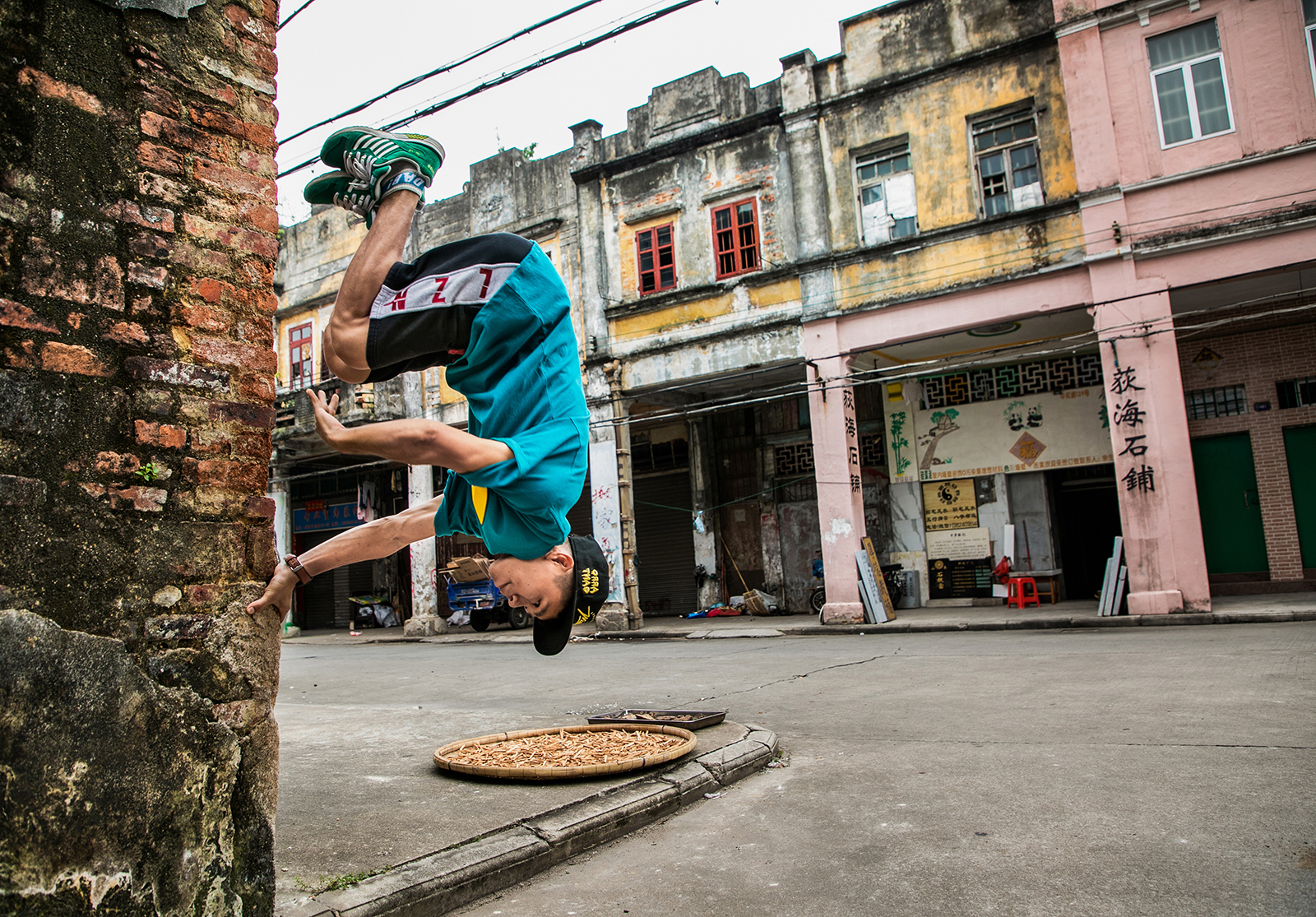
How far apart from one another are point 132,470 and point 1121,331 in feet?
42.0

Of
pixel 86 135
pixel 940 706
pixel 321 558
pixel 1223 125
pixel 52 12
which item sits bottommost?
pixel 940 706

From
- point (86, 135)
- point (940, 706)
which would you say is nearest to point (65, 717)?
point (86, 135)

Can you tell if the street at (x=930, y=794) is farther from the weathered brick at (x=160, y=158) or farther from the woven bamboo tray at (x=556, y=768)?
the weathered brick at (x=160, y=158)

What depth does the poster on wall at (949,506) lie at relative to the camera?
51.2 ft

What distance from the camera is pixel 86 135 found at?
2336 mm

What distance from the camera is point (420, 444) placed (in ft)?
8.11

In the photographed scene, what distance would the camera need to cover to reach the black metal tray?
534cm

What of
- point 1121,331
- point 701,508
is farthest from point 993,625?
point 701,508

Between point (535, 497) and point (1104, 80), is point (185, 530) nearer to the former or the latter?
point (535, 497)

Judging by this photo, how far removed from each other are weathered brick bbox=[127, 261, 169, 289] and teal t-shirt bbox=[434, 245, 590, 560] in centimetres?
87

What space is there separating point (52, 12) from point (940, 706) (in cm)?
612

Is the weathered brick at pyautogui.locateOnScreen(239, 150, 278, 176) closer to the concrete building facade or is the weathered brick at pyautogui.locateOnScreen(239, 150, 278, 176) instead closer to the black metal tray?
the black metal tray

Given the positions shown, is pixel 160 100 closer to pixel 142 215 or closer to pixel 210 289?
pixel 142 215

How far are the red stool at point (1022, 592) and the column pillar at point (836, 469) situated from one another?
112 inches
